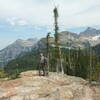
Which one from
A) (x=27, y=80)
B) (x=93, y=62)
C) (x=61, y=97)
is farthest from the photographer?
(x=93, y=62)

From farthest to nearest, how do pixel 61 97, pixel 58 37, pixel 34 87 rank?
pixel 58 37 → pixel 34 87 → pixel 61 97

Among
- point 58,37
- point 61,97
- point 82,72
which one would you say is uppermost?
point 58,37

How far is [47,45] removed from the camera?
266 ft

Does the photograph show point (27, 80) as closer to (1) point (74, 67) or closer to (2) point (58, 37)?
(2) point (58, 37)

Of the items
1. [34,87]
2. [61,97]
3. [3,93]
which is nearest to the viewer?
[61,97]

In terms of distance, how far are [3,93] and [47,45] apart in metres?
56.8

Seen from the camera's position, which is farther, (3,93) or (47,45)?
(47,45)

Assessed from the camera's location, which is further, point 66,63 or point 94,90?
point 66,63

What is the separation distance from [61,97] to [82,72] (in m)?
107

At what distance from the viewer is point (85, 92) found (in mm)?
23266

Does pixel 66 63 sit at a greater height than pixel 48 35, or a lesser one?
lesser

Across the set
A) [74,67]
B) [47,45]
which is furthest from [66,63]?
[47,45]

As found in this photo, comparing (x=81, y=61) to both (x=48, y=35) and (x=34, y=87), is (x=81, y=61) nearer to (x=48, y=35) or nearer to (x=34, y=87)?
(x=48, y=35)

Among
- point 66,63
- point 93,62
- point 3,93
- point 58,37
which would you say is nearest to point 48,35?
point 58,37
